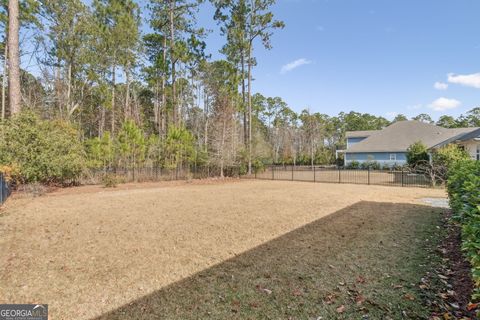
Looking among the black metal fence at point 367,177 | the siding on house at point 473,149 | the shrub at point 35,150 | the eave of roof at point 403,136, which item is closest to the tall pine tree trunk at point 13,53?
the shrub at point 35,150

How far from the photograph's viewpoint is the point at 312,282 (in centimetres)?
308

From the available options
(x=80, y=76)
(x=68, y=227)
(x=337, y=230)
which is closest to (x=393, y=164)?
(x=337, y=230)

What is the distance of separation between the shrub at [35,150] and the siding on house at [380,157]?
2751 centimetres

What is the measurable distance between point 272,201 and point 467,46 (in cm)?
1620

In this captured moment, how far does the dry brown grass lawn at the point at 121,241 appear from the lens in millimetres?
2916

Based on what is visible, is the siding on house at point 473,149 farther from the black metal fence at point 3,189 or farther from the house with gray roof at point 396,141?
the black metal fence at point 3,189

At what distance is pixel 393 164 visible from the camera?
25875 millimetres

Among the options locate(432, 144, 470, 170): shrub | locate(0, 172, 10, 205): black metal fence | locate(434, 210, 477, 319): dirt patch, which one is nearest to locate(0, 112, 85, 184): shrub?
locate(0, 172, 10, 205): black metal fence

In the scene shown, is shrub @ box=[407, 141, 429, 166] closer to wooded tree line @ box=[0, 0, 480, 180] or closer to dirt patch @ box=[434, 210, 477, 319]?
wooded tree line @ box=[0, 0, 480, 180]

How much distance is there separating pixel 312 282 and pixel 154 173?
1469cm

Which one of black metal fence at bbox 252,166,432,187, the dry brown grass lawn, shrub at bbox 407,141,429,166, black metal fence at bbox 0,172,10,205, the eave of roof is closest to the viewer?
the dry brown grass lawn

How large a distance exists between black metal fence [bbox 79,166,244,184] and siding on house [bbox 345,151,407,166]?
17.3 m

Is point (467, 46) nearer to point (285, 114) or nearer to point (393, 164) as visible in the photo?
point (393, 164)

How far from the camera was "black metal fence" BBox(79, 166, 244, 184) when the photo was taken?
46.7ft
